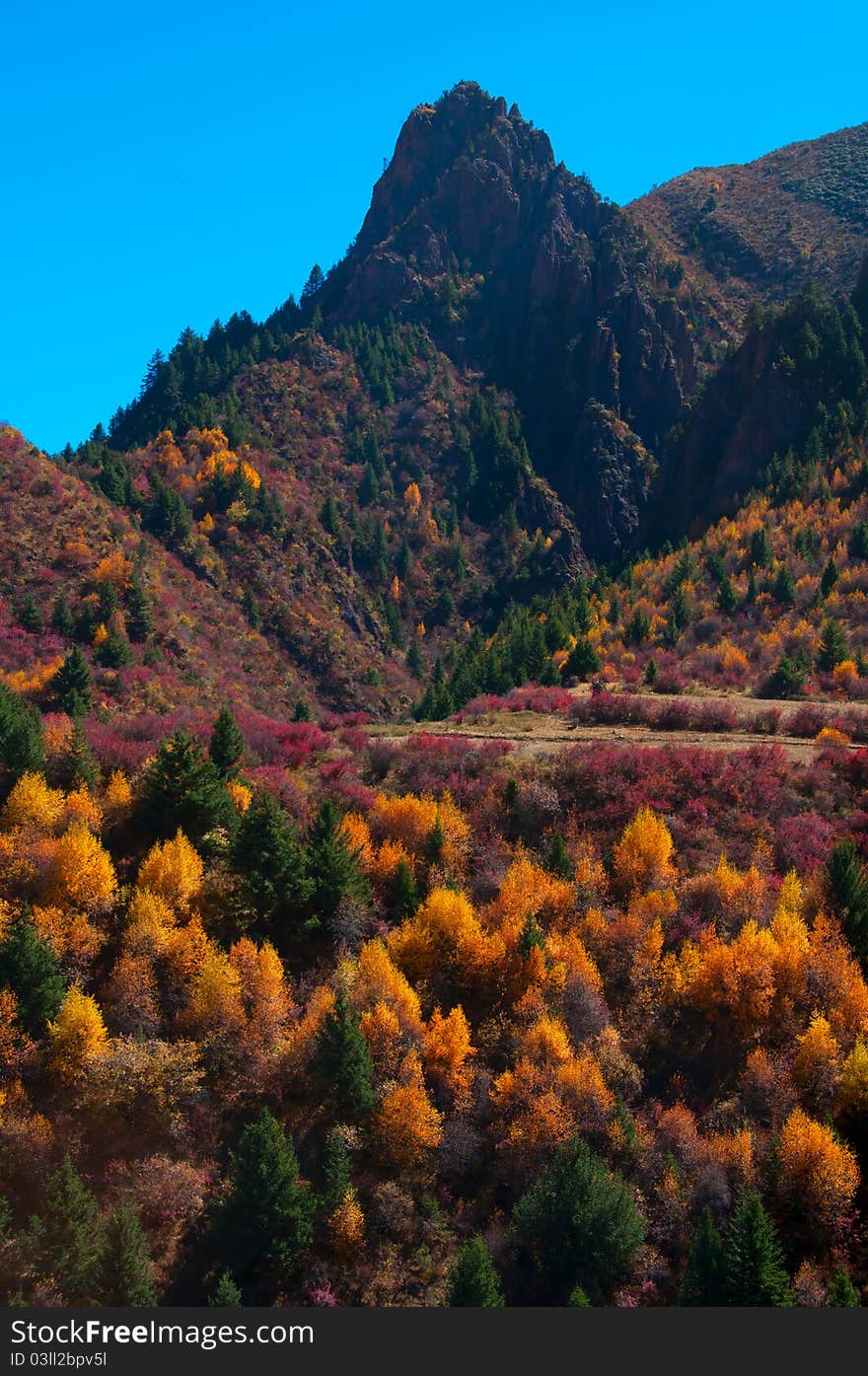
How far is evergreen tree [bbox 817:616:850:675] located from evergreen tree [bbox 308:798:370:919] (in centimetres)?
4336

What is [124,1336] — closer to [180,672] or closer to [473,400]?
[180,672]

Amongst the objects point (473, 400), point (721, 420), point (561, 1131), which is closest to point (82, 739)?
point (561, 1131)

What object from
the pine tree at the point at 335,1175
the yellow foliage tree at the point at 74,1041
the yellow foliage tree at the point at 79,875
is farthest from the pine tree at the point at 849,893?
the yellow foliage tree at the point at 79,875

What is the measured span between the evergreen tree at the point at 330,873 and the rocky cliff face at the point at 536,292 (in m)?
105

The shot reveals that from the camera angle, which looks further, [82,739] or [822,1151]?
[82,739]

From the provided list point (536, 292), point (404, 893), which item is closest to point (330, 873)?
point (404, 893)

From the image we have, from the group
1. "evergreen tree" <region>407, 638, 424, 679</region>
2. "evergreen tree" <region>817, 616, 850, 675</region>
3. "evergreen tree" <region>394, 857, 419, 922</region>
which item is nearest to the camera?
"evergreen tree" <region>394, 857, 419, 922</region>

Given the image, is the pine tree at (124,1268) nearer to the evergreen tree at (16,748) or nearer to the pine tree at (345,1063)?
the pine tree at (345,1063)

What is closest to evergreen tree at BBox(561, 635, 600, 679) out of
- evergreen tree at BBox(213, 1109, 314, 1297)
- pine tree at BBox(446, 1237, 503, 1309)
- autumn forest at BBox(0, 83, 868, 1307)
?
autumn forest at BBox(0, 83, 868, 1307)

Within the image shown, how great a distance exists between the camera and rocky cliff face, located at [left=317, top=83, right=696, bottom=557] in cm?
15550

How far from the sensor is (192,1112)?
1543 inches

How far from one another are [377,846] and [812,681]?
38529 millimetres

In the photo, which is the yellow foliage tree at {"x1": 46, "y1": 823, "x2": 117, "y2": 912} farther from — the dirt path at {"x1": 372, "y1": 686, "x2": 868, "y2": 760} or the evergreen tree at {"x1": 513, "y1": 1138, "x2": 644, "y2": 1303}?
the dirt path at {"x1": 372, "y1": 686, "x2": 868, "y2": 760}

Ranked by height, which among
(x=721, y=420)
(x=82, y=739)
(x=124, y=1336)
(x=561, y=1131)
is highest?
(x=721, y=420)
